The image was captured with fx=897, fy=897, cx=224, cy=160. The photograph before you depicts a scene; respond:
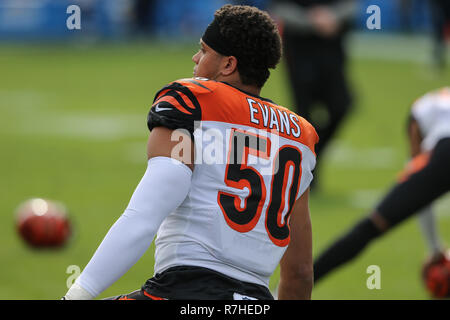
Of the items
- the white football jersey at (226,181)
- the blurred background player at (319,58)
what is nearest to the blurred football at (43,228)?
the blurred background player at (319,58)

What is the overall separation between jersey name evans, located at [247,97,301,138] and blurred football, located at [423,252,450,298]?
9.68 ft

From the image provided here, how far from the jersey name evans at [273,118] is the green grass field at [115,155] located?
2.95m

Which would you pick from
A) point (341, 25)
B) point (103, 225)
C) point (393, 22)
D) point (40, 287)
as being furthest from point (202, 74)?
point (393, 22)

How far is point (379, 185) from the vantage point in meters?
10.1

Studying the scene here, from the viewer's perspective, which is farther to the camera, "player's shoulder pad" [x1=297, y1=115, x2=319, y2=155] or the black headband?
"player's shoulder pad" [x1=297, y1=115, x2=319, y2=155]

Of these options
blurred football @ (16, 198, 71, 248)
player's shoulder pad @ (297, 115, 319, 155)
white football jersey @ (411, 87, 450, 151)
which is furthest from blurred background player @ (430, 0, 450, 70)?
player's shoulder pad @ (297, 115, 319, 155)

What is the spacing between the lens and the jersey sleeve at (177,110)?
315 cm

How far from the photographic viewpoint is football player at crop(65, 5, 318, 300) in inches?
121

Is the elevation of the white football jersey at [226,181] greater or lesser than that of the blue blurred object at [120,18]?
lesser

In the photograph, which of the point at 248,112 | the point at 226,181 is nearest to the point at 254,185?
the point at 226,181

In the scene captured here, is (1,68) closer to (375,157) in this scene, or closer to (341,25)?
(375,157)

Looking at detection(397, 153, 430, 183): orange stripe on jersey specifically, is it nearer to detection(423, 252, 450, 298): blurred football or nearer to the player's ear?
detection(423, 252, 450, 298): blurred football

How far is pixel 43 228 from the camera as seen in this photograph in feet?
24.0

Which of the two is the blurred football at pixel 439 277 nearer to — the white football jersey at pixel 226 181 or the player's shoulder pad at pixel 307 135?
the player's shoulder pad at pixel 307 135
